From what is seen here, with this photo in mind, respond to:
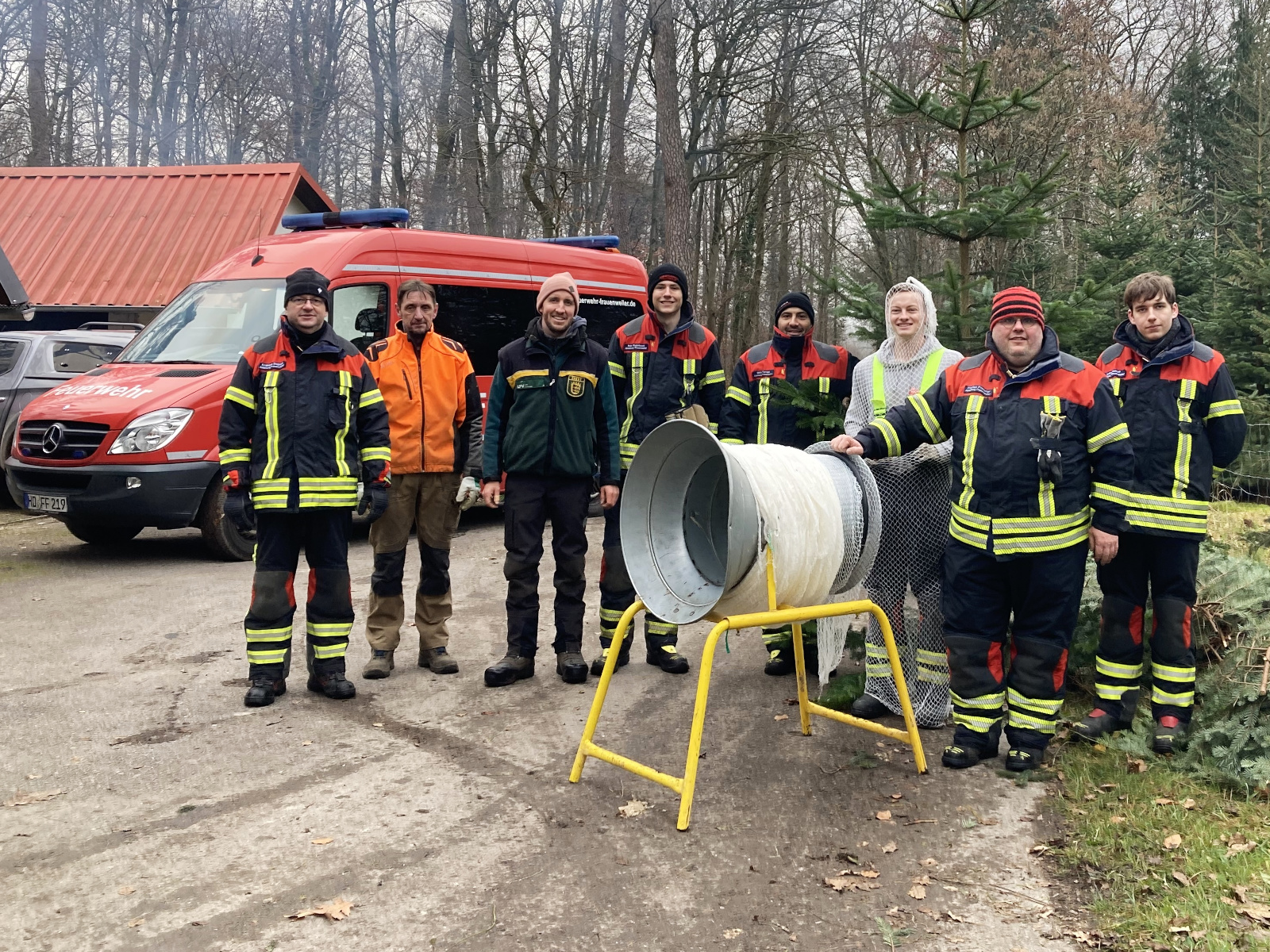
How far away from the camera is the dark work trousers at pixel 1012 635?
15.2ft

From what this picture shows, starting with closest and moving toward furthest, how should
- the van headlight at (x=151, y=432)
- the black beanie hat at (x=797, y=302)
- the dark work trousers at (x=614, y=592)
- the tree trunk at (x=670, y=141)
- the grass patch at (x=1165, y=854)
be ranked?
the grass patch at (x=1165, y=854) < the black beanie hat at (x=797, y=302) < the dark work trousers at (x=614, y=592) < the van headlight at (x=151, y=432) < the tree trunk at (x=670, y=141)

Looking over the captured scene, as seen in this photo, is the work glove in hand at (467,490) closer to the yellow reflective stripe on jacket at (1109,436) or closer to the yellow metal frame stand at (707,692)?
the yellow metal frame stand at (707,692)

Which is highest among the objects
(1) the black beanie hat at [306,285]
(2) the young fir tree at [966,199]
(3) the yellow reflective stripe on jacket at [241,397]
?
(2) the young fir tree at [966,199]

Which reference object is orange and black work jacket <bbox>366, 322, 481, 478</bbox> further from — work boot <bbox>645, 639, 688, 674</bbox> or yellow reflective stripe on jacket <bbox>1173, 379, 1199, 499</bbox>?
yellow reflective stripe on jacket <bbox>1173, 379, 1199, 499</bbox>

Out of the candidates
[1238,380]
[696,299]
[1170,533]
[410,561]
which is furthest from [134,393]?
[696,299]

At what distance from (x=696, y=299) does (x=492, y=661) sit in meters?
22.0

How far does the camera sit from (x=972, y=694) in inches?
190

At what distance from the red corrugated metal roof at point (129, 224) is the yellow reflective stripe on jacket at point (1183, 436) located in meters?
14.5

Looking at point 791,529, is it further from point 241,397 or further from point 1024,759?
point 241,397

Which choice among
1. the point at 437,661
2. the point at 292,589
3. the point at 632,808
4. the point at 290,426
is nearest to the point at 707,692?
the point at 632,808

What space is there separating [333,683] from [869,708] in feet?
8.97

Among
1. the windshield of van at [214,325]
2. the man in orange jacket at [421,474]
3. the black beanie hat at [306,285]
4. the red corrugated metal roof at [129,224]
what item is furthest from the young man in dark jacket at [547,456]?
the red corrugated metal roof at [129,224]

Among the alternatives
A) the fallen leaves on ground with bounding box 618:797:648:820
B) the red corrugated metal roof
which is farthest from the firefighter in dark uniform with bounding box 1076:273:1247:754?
the red corrugated metal roof

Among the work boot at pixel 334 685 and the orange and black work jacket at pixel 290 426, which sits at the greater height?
the orange and black work jacket at pixel 290 426
